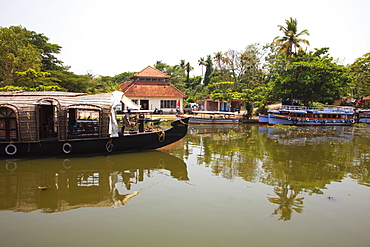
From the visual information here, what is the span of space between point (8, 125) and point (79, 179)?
4028 millimetres

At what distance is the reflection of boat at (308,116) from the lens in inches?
1048

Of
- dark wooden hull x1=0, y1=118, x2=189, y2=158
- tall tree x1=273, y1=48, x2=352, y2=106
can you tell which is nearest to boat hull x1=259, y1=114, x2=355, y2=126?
tall tree x1=273, y1=48, x2=352, y2=106

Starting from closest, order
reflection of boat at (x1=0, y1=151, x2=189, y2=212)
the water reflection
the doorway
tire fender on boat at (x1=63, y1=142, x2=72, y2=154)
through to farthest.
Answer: reflection of boat at (x1=0, y1=151, x2=189, y2=212)
the water reflection
tire fender on boat at (x1=63, y1=142, x2=72, y2=154)
the doorway

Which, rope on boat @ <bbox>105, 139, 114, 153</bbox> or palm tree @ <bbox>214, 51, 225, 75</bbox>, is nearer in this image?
rope on boat @ <bbox>105, 139, 114, 153</bbox>

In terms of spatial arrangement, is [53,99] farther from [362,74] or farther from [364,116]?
[362,74]

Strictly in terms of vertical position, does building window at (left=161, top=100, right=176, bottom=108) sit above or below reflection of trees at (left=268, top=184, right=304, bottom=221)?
above

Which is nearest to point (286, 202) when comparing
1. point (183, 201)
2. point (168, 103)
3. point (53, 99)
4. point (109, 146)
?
point (183, 201)

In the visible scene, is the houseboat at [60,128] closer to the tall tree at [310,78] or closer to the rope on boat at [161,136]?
the rope on boat at [161,136]

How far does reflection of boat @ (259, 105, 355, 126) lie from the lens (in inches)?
1048

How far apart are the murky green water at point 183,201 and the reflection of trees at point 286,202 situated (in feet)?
0.08

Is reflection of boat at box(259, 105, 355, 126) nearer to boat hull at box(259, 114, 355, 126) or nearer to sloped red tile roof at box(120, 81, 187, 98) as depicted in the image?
boat hull at box(259, 114, 355, 126)

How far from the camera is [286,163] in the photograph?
10742 mm

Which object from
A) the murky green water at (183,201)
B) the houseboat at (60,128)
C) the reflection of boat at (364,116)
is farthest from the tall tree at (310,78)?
the houseboat at (60,128)

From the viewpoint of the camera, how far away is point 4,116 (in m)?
9.83
